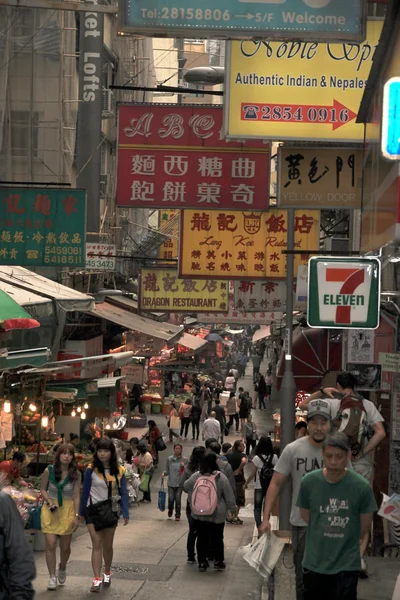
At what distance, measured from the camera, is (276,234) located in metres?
A: 19.5

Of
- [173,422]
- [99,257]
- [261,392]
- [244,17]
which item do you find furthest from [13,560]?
[261,392]

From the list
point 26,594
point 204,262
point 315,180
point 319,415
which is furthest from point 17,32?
point 26,594

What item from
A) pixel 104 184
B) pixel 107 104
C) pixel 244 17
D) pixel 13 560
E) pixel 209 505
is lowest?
pixel 209 505

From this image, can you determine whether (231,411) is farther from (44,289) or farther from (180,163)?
(180,163)

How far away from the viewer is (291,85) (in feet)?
40.9

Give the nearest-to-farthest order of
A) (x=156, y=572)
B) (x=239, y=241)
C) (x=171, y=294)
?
(x=156, y=572) < (x=239, y=241) < (x=171, y=294)

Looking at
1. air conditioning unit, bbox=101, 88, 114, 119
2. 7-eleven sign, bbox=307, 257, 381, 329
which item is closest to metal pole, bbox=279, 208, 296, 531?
7-eleven sign, bbox=307, 257, 381, 329

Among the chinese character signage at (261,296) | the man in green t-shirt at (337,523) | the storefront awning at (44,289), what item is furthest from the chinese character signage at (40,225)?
the man in green t-shirt at (337,523)

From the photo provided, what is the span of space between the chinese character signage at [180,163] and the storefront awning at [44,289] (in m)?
3.17

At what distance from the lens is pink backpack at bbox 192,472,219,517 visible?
12328 mm

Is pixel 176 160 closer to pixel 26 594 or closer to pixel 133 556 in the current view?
pixel 133 556

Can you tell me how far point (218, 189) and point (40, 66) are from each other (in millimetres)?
10978

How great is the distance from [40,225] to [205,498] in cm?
567

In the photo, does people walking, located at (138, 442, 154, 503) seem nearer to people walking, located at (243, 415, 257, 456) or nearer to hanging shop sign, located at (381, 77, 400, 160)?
people walking, located at (243, 415, 257, 456)
